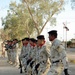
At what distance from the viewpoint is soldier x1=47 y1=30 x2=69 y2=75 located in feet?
31.7

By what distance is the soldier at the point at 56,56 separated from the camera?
967cm

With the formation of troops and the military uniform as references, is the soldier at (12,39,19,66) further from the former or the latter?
the military uniform

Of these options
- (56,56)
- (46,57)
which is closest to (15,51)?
(46,57)

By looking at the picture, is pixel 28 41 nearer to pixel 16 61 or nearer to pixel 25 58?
pixel 25 58

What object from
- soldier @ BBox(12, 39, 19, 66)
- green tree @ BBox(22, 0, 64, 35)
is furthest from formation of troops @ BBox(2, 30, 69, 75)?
green tree @ BBox(22, 0, 64, 35)

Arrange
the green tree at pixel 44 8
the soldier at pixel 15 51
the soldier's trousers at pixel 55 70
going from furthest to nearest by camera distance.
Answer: the green tree at pixel 44 8 → the soldier at pixel 15 51 → the soldier's trousers at pixel 55 70

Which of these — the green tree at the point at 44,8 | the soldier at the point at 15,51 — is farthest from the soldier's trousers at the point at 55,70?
the green tree at the point at 44,8

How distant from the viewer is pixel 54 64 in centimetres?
979

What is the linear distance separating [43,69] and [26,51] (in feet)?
17.7

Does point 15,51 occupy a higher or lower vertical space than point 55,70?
higher

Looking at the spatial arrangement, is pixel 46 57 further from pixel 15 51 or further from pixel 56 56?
pixel 15 51

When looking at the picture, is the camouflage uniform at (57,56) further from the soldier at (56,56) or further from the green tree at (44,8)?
the green tree at (44,8)

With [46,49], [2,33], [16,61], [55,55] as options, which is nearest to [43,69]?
[46,49]

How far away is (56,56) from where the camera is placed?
32.2 ft
